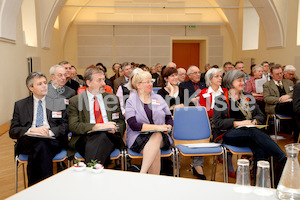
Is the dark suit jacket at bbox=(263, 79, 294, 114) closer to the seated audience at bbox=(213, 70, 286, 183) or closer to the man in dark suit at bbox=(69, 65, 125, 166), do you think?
the seated audience at bbox=(213, 70, 286, 183)

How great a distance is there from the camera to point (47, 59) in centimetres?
1042

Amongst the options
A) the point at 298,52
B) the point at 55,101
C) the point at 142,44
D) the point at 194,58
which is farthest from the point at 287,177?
the point at 194,58

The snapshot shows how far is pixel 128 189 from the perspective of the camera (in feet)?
5.61

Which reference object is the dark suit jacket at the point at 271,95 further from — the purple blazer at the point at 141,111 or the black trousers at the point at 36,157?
the black trousers at the point at 36,157

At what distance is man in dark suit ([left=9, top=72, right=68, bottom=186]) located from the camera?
2932mm

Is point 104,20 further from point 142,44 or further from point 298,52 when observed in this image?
point 298,52

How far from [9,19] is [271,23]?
777 centimetres

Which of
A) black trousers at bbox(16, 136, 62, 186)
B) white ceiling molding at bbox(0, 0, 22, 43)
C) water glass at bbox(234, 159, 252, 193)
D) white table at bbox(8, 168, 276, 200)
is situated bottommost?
black trousers at bbox(16, 136, 62, 186)

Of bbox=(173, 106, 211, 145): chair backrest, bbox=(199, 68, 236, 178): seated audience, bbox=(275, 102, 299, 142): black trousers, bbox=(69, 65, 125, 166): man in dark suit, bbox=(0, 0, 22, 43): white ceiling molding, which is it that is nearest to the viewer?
bbox=(69, 65, 125, 166): man in dark suit

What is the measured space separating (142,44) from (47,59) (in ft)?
15.5

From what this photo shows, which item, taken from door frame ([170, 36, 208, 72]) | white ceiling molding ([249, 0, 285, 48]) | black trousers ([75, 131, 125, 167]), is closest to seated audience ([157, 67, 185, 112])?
black trousers ([75, 131, 125, 167])

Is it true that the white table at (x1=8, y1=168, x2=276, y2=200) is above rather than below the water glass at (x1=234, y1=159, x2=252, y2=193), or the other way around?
below

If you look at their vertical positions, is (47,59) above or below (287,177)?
above

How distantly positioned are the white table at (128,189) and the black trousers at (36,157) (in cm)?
109
